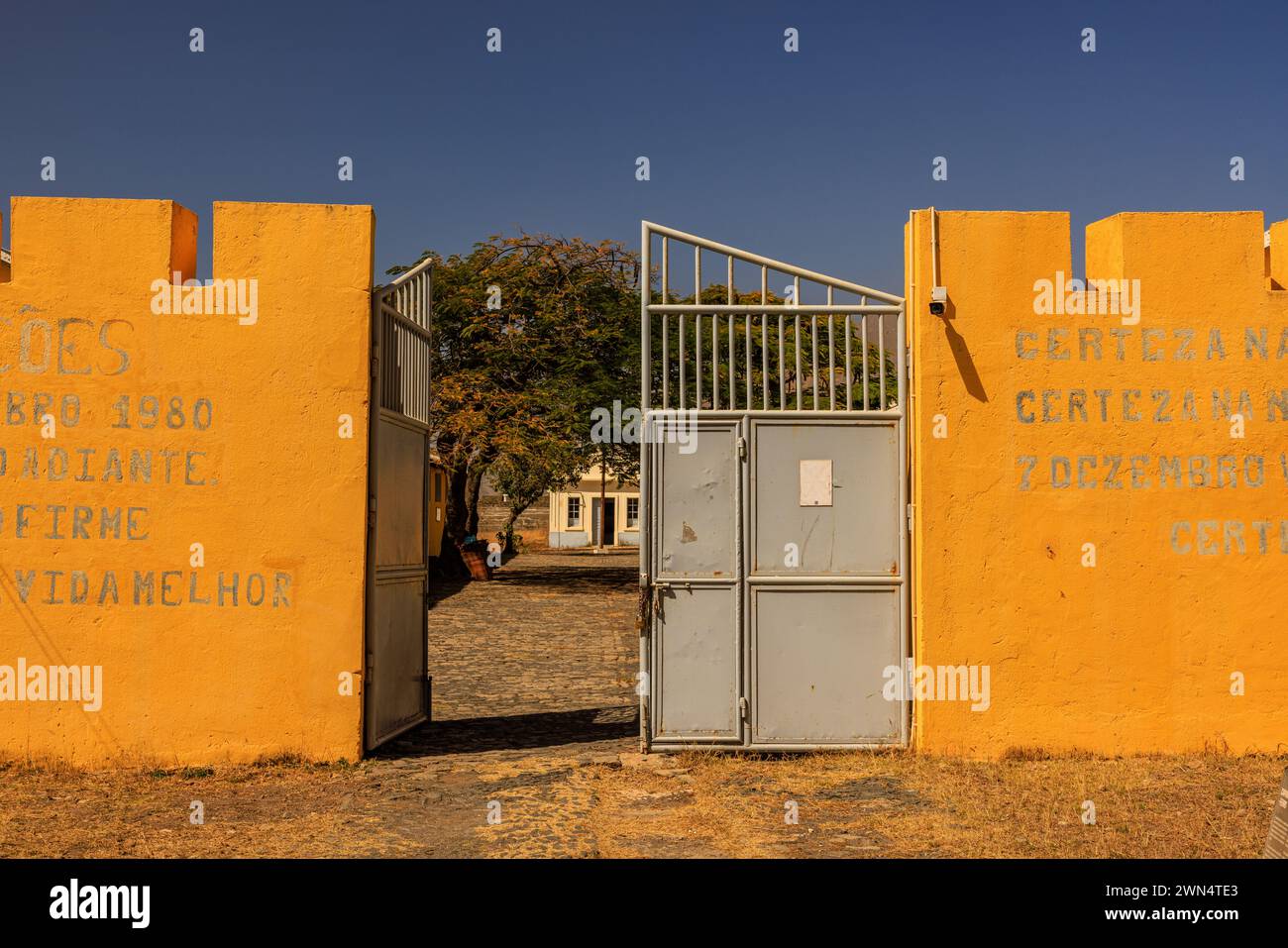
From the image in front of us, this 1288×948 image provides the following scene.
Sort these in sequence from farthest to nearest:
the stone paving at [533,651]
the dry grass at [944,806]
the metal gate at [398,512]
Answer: the stone paving at [533,651], the metal gate at [398,512], the dry grass at [944,806]

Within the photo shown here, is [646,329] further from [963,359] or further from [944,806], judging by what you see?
[944,806]

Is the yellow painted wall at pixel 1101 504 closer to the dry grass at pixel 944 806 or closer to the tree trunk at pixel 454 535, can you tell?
the dry grass at pixel 944 806

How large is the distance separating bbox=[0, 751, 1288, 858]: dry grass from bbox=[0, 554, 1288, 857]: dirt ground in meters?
0.02

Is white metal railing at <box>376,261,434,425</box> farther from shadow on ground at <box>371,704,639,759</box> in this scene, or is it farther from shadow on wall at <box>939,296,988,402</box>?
shadow on wall at <box>939,296,988,402</box>

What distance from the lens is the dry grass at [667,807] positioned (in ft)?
19.8

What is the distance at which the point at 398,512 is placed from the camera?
8.71 metres

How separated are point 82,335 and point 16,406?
66 centimetres

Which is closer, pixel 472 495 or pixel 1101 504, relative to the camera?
pixel 1101 504

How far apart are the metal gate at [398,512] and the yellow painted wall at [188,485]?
7.5 inches

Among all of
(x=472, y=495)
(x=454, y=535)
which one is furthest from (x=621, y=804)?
(x=472, y=495)

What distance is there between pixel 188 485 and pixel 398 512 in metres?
1.56

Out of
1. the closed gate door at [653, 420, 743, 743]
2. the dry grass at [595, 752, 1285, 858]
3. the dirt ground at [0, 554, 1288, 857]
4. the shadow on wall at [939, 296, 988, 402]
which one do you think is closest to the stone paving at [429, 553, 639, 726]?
the dirt ground at [0, 554, 1288, 857]

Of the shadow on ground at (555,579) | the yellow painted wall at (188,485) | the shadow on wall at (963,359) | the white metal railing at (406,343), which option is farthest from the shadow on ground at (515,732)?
the shadow on ground at (555,579)

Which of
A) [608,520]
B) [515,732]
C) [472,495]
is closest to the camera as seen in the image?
[515,732]
